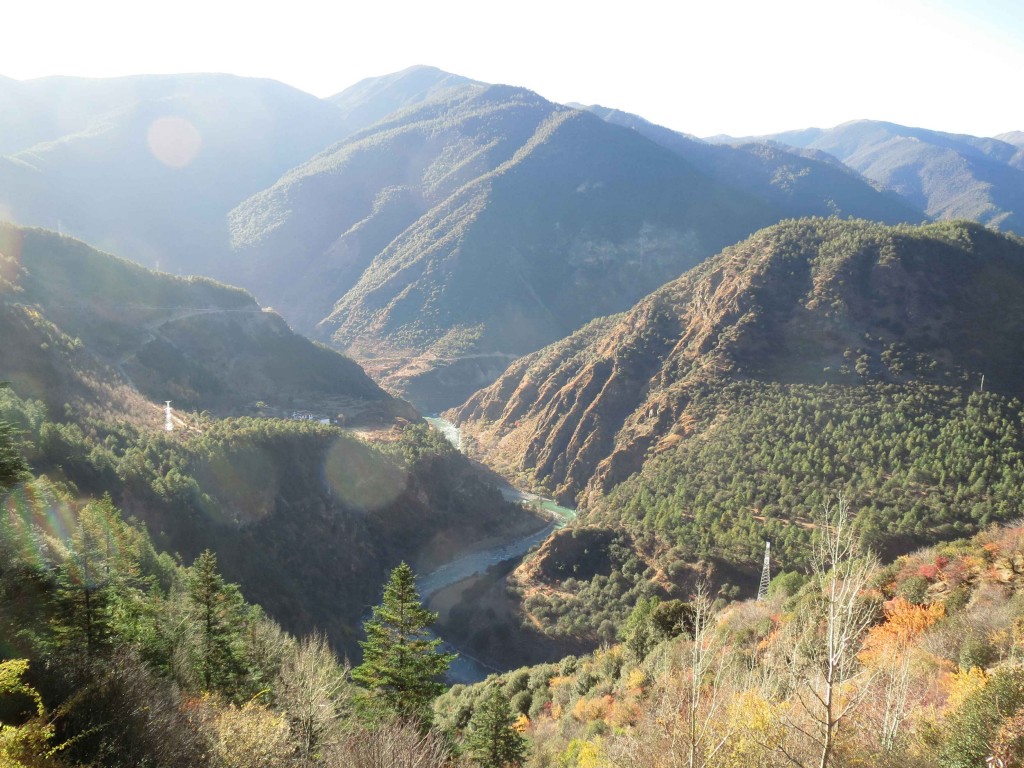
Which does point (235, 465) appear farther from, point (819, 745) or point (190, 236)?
point (190, 236)

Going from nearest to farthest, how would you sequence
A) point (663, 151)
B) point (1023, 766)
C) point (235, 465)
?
point (1023, 766) → point (235, 465) → point (663, 151)

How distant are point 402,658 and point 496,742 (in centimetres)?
363

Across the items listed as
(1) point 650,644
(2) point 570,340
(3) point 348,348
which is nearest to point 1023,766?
(1) point 650,644

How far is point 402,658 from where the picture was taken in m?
18.9

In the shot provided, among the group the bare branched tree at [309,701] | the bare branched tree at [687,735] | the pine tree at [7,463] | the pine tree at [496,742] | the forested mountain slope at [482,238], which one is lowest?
the pine tree at [496,742]

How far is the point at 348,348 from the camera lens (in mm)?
133125

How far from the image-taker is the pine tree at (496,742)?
18188 mm

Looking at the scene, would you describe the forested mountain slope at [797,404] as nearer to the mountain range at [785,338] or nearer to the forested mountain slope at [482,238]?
the mountain range at [785,338]

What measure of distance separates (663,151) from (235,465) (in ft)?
567

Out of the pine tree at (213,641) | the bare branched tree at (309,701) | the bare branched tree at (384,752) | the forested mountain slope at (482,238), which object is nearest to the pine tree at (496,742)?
the bare branched tree at (384,752)

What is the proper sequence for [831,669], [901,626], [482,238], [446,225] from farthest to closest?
1. [446,225]
2. [482,238]
3. [901,626]
4. [831,669]

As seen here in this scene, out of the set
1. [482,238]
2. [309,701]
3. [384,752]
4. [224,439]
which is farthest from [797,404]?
[482,238]

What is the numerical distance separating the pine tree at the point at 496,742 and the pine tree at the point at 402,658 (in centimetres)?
160

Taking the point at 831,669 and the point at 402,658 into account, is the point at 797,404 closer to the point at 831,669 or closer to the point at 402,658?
the point at 402,658
